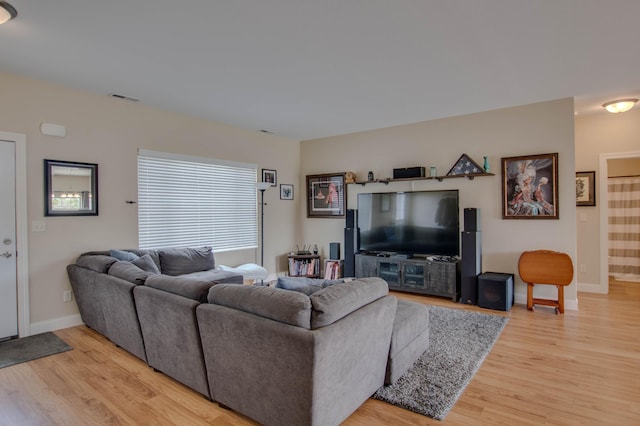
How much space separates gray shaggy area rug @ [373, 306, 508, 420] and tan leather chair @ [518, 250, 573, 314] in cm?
63

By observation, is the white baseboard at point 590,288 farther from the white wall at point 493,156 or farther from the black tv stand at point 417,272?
the black tv stand at point 417,272

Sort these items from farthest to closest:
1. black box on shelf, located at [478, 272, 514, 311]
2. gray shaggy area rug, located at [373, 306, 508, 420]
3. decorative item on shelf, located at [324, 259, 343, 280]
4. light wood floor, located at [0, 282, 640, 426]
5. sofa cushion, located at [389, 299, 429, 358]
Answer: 1. decorative item on shelf, located at [324, 259, 343, 280]
2. black box on shelf, located at [478, 272, 514, 311]
3. sofa cushion, located at [389, 299, 429, 358]
4. gray shaggy area rug, located at [373, 306, 508, 420]
5. light wood floor, located at [0, 282, 640, 426]

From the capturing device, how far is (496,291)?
429cm

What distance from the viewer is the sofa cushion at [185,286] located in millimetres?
2314

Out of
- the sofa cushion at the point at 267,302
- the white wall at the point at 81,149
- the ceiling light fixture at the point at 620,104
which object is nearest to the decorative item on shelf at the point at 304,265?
the white wall at the point at 81,149

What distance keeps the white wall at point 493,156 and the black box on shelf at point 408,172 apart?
202 millimetres

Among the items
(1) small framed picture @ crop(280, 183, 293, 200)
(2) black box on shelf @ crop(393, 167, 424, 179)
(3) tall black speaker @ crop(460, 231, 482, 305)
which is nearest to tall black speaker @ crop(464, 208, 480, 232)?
(3) tall black speaker @ crop(460, 231, 482, 305)

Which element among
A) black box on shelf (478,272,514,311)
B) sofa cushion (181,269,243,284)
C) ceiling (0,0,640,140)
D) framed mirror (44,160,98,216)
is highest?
ceiling (0,0,640,140)

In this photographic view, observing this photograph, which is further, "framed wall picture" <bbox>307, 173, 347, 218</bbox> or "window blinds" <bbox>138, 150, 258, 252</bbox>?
"framed wall picture" <bbox>307, 173, 347, 218</bbox>

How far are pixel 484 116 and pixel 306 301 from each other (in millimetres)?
4150

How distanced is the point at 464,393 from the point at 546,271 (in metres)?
2.45

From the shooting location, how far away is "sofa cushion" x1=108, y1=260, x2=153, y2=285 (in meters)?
2.81

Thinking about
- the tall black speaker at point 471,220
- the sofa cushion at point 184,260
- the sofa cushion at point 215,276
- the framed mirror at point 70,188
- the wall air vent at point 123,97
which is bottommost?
the sofa cushion at point 215,276

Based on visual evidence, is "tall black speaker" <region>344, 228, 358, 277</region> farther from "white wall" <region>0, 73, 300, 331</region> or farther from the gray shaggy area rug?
"white wall" <region>0, 73, 300, 331</region>
